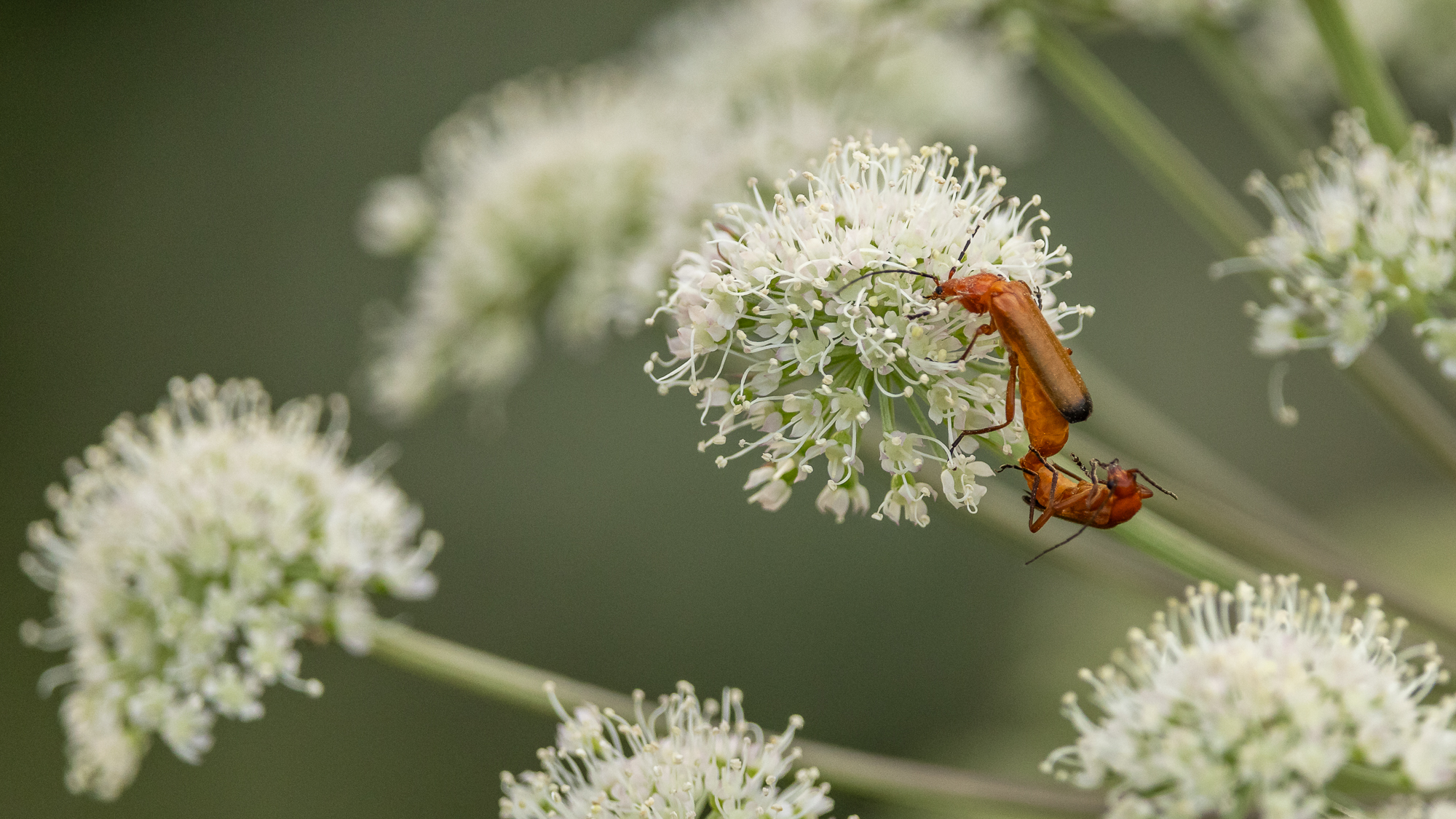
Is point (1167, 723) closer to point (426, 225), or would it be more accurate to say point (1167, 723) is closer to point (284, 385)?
point (426, 225)

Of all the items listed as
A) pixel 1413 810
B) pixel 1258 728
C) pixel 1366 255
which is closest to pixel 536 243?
pixel 1366 255

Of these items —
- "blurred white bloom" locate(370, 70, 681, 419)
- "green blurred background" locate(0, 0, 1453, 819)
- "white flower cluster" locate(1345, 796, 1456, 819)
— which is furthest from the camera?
"green blurred background" locate(0, 0, 1453, 819)

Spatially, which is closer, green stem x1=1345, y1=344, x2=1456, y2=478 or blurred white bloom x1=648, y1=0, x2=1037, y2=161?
green stem x1=1345, y1=344, x2=1456, y2=478

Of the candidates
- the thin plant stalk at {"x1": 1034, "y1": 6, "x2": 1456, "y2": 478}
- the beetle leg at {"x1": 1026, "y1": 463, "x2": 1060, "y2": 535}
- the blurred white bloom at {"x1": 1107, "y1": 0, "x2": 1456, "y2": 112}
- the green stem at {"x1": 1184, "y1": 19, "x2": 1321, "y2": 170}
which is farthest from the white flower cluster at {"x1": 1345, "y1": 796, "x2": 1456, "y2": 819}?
the green stem at {"x1": 1184, "y1": 19, "x2": 1321, "y2": 170}

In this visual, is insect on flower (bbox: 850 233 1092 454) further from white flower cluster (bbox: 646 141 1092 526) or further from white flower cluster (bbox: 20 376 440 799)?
white flower cluster (bbox: 20 376 440 799)

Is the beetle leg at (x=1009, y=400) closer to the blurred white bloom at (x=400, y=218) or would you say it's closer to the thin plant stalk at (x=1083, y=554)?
the thin plant stalk at (x=1083, y=554)

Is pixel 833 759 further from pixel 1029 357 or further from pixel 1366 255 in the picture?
pixel 1366 255

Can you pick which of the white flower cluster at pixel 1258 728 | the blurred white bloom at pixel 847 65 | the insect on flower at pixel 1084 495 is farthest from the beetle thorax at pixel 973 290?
the blurred white bloom at pixel 847 65
